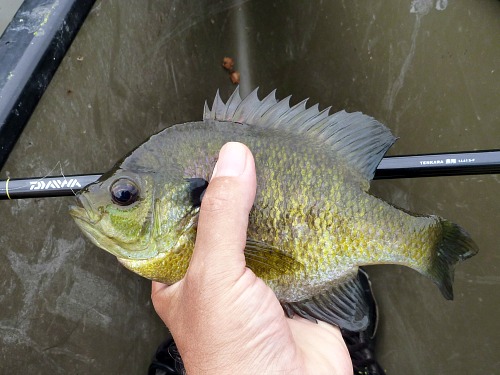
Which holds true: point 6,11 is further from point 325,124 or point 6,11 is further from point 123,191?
point 325,124

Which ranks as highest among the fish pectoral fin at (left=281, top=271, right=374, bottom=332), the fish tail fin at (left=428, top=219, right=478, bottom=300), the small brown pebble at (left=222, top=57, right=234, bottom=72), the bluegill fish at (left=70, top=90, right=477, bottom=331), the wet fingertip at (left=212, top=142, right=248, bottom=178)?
the wet fingertip at (left=212, top=142, right=248, bottom=178)

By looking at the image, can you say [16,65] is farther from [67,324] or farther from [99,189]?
[67,324]

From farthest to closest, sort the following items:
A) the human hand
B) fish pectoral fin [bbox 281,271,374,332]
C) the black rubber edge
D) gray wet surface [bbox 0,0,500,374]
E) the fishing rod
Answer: gray wet surface [bbox 0,0,500,374], the black rubber edge, fish pectoral fin [bbox 281,271,374,332], the fishing rod, the human hand

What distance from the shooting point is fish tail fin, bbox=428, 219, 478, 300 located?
1302 millimetres

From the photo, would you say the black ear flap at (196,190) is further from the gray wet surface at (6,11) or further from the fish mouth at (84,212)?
the gray wet surface at (6,11)

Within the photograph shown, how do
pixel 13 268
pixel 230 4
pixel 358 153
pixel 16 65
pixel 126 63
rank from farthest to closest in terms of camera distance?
pixel 230 4 < pixel 126 63 < pixel 13 268 < pixel 16 65 < pixel 358 153

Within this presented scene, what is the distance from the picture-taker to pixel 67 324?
181 cm

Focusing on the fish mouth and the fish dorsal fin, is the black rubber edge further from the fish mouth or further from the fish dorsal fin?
the fish dorsal fin

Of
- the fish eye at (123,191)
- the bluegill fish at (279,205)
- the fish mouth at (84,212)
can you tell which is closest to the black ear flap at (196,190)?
the bluegill fish at (279,205)

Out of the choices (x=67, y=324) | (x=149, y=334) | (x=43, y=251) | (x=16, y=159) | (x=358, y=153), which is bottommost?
(x=149, y=334)

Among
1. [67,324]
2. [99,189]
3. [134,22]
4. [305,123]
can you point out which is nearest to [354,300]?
[305,123]

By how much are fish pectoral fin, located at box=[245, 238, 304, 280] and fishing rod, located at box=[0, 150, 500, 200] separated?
1.12 ft

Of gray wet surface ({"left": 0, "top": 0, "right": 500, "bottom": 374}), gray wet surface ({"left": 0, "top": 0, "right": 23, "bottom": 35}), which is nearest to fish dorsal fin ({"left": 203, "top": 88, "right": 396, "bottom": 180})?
gray wet surface ({"left": 0, "top": 0, "right": 500, "bottom": 374})

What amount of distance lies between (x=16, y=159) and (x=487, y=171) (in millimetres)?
1446
